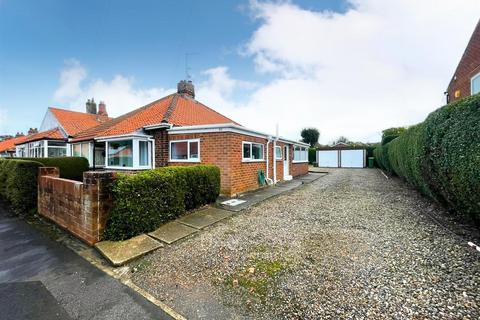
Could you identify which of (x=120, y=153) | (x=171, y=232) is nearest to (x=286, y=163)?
(x=120, y=153)

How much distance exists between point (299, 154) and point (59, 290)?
17352 mm

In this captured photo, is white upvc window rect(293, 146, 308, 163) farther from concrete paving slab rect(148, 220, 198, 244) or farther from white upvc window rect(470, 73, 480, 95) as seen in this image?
concrete paving slab rect(148, 220, 198, 244)

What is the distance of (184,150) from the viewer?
9.92 metres

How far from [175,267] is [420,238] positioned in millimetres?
4706

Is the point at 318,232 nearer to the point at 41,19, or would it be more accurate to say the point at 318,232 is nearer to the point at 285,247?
the point at 285,247

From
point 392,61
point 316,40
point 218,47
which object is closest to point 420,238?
point 316,40

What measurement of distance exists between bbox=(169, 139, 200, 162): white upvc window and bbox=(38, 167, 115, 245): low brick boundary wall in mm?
4860

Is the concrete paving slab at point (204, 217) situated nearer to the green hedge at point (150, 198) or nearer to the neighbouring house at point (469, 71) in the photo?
the green hedge at point (150, 198)

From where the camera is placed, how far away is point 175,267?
133 inches

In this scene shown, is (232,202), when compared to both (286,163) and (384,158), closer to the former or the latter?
(286,163)

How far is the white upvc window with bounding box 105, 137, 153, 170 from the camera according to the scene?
1081 cm

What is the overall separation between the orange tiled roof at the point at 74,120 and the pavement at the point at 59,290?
55.6 ft

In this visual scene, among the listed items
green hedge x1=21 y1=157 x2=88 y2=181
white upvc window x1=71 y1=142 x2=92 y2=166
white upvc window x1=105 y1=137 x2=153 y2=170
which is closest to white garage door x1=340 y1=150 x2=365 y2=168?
white upvc window x1=105 y1=137 x2=153 y2=170

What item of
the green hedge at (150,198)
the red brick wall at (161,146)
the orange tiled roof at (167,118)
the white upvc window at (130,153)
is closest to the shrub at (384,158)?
the orange tiled roof at (167,118)
